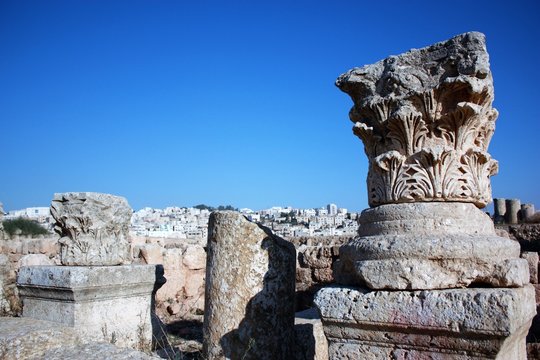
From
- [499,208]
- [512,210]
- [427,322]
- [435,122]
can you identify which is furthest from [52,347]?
[499,208]

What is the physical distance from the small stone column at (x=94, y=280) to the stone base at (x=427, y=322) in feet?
9.59

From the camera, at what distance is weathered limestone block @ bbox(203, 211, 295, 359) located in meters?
3.47

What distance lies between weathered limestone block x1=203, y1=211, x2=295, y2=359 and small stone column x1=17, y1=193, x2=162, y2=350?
1818mm

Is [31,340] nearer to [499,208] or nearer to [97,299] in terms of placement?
[97,299]

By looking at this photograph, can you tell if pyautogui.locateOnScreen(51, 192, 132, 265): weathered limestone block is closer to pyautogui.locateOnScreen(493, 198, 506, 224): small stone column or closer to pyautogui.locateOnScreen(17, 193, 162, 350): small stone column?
pyautogui.locateOnScreen(17, 193, 162, 350): small stone column

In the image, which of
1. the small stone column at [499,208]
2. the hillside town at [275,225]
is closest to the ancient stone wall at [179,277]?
the hillside town at [275,225]

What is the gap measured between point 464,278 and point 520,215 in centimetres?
1914

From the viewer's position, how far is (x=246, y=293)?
3.49 metres

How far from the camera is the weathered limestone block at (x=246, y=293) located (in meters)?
3.47

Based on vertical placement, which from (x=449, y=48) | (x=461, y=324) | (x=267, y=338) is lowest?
(x=267, y=338)

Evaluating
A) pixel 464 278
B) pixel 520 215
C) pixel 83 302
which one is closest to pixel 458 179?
pixel 464 278

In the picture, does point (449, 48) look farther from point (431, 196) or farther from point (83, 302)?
point (83, 302)

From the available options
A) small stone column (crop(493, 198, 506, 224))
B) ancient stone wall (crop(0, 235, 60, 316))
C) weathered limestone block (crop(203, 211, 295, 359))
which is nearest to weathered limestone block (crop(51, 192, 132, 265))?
ancient stone wall (crop(0, 235, 60, 316))

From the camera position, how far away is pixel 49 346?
2.96m
